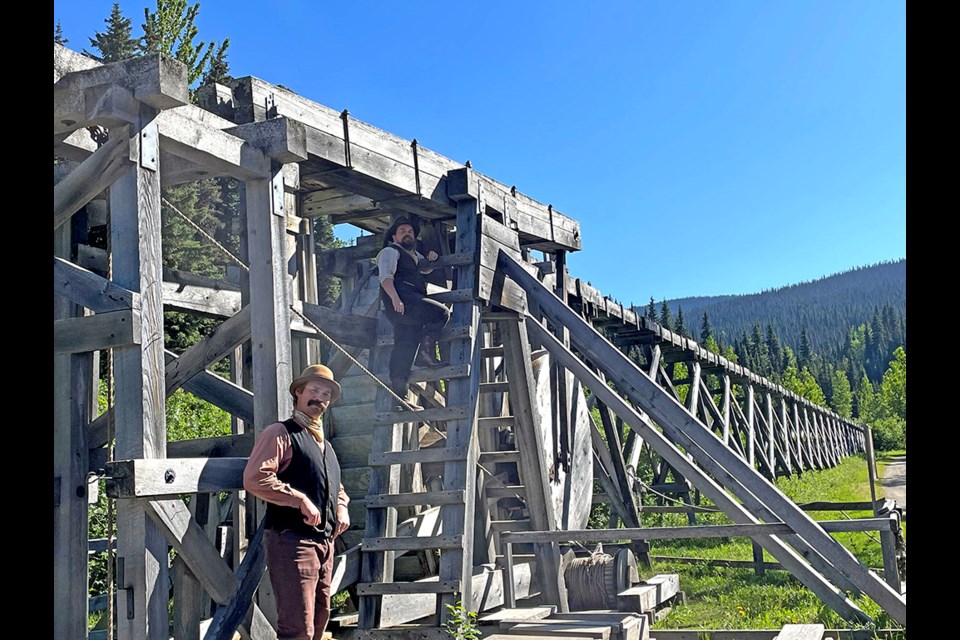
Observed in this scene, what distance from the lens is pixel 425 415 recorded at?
21.5 ft

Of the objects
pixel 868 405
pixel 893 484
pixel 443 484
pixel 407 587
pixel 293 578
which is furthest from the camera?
pixel 868 405

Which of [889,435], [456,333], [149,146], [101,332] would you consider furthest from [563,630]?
[889,435]

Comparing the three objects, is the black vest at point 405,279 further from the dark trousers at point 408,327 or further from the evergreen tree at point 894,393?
the evergreen tree at point 894,393

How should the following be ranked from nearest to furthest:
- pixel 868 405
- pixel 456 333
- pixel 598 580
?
pixel 456 333, pixel 598 580, pixel 868 405

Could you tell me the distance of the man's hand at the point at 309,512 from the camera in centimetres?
443

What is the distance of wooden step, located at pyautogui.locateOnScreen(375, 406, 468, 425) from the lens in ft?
21.4

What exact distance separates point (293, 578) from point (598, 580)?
354cm

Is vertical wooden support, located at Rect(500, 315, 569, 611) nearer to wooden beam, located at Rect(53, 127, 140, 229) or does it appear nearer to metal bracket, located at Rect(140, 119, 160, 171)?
metal bracket, located at Rect(140, 119, 160, 171)

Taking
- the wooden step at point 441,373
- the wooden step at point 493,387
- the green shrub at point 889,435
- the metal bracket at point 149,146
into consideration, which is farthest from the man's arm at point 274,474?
the green shrub at point 889,435

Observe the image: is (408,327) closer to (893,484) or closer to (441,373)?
(441,373)

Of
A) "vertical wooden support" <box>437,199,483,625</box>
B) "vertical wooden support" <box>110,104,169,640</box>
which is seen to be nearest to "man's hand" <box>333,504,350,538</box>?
"vertical wooden support" <box>110,104,169,640</box>

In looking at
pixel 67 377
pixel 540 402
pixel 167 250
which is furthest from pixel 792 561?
pixel 167 250

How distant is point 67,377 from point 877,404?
2938 inches

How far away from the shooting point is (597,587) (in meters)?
7.38
